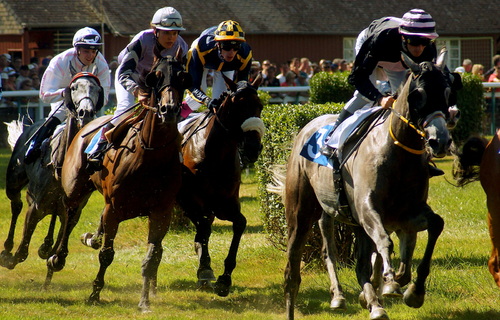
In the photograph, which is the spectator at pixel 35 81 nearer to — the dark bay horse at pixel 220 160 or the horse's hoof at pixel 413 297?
the dark bay horse at pixel 220 160

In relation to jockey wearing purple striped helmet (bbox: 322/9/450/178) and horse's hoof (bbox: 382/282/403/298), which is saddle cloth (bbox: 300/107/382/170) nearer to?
jockey wearing purple striped helmet (bbox: 322/9/450/178)

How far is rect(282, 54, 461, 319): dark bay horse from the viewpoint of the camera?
236 inches

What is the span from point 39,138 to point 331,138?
414cm

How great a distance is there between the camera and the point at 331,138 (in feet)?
23.5

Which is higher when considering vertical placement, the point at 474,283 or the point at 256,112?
the point at 256,112

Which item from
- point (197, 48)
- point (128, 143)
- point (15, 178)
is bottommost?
point (15, 178)

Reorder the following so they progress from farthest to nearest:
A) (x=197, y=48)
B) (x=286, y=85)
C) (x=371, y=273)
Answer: (x=286, y=85), (x=197, y=48), (x=371, y=273)

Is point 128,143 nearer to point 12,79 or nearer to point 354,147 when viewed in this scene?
point 354,147

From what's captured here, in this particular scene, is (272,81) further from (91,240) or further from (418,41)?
(418,41)

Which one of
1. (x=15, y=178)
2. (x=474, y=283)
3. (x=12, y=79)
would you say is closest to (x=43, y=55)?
(x=12, y=79)

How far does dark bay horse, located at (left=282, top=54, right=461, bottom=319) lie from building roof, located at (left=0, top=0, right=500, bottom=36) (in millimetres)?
22566

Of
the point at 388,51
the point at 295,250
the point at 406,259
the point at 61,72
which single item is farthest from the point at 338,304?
the point at 61,72

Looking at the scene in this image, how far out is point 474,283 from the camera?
7.99 metres

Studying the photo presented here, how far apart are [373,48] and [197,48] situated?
2.45 metres
